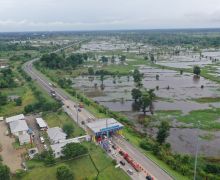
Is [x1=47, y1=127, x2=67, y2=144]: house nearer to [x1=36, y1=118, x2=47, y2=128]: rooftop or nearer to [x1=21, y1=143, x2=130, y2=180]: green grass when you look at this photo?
[x1=36, y1=118, x2=47, y2=128]: rooftop

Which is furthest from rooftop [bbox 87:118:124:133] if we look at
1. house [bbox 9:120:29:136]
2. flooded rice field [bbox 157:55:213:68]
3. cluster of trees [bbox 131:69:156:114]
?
flooded rice field [bbox 157:55:213:68]

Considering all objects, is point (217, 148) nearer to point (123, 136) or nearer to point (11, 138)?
point (123, 136)

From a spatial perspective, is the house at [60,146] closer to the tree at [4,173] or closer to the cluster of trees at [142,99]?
the tree at [4,173]

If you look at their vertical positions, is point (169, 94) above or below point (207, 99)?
below

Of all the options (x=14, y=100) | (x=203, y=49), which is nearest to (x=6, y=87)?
(x=14, y=100)

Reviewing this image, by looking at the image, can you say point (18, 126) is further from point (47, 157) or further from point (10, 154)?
point (47, 157)

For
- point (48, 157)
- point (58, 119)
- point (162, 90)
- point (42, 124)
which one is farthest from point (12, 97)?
point (162, 90)
